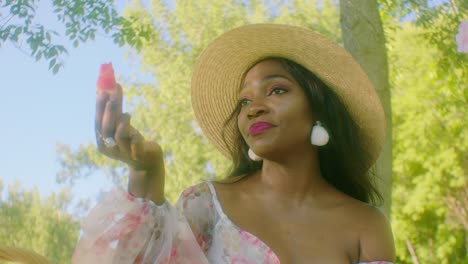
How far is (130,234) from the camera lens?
5.01 feet

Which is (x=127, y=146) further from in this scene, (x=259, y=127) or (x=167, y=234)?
(x=259, y=127)

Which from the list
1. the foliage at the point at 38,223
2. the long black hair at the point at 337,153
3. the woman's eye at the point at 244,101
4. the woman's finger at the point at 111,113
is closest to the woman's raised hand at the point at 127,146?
the woman's finger at the point at 111,113

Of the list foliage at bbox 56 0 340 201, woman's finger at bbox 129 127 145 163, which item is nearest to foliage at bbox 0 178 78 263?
foliage at bbox 56 0 340 201

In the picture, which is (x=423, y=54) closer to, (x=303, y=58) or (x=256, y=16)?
(x=256, y=16)

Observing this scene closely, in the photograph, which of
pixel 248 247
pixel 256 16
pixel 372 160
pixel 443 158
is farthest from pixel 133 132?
pixel 443 158

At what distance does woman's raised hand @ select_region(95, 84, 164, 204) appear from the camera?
1.20 metres

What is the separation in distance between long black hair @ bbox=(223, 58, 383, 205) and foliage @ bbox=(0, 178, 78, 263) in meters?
12.3

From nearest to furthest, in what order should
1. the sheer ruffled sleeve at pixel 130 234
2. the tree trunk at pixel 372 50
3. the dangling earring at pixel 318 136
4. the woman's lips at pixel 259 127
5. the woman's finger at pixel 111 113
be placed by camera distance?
the woman's finger at pixel 111 113, the sheer ruffled sleeve at pixel 130 234, the woman's lips at pixel 259 127, the dangling earring at pixel 318 136, the tree trunk at pixel 372 50

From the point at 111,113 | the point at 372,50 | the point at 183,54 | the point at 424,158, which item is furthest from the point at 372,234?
the point at 424,158

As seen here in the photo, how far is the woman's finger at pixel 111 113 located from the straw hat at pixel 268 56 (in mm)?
884

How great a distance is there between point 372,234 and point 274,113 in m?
0.46

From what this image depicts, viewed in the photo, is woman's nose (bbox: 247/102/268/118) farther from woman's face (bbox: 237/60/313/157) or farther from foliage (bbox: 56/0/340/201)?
foliage (bbox: 56/0/340/201)

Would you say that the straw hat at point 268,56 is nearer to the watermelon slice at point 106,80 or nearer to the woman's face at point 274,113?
the woman's face at point 274,113

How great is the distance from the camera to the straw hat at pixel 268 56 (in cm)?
200
